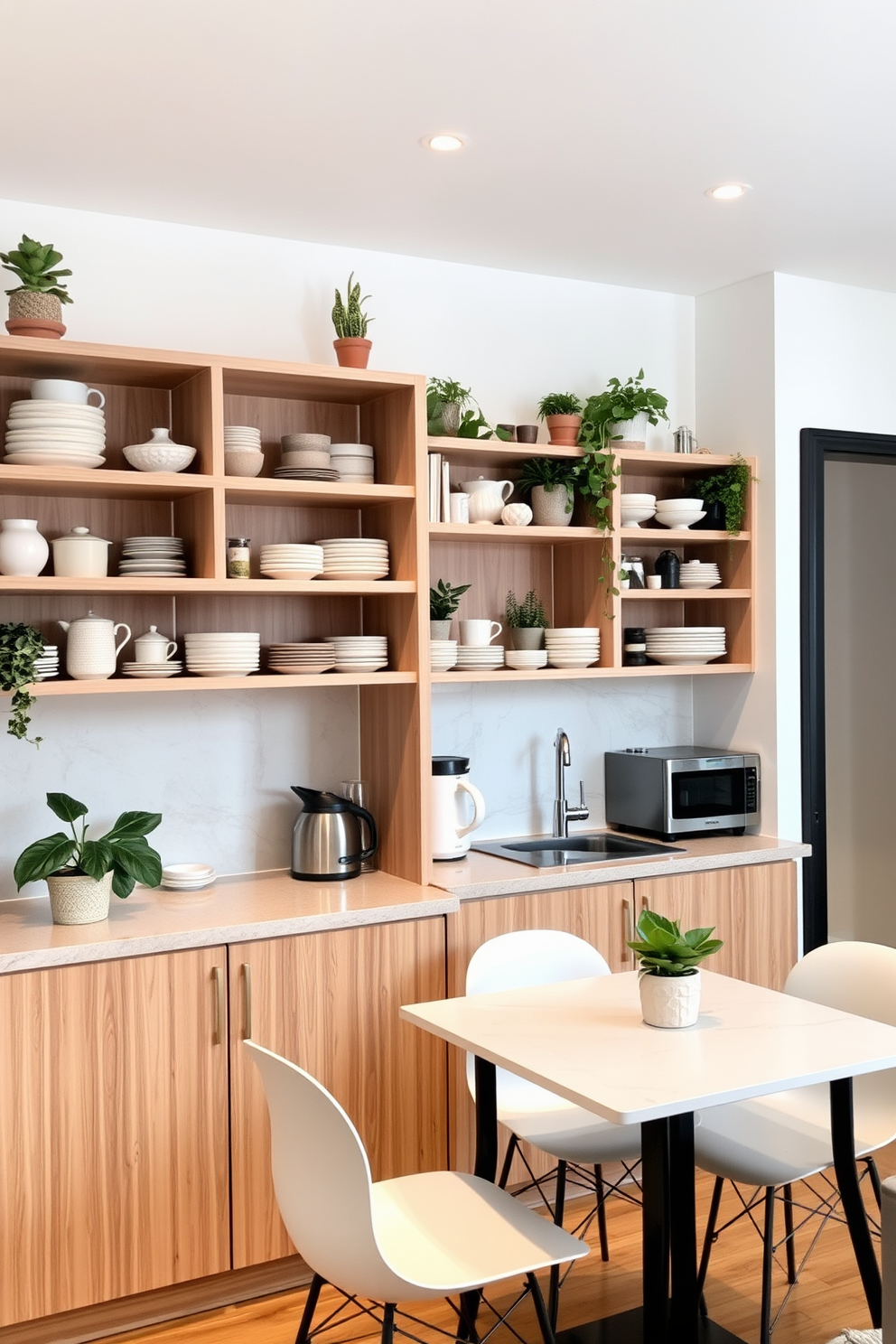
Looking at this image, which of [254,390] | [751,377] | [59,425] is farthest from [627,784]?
[59,425]

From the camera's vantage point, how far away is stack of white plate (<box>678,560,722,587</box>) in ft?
12.7

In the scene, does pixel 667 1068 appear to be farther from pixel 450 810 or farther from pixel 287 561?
pixel 287 561

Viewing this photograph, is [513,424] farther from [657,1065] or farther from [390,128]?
[657,1065]

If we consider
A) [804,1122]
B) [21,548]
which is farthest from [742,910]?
[21,548]

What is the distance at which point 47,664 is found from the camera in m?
2.91

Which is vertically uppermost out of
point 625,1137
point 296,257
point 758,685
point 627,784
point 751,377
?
point 296,257

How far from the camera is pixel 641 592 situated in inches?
147

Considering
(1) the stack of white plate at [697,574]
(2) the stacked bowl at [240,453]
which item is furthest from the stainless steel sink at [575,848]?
(2) the stacked bowl at [240,453]

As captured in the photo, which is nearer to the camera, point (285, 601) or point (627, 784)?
point (285, 601)

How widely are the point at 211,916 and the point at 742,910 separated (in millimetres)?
1579

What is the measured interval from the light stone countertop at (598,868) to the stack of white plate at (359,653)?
1.92ft

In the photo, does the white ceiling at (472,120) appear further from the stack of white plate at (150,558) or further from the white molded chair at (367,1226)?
the white molded chair at (367,1226)

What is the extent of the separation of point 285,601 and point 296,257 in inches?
37.6

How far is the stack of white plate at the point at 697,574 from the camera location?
387 cm
